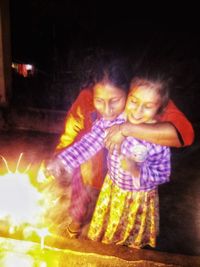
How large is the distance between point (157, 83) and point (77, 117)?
1.18 m

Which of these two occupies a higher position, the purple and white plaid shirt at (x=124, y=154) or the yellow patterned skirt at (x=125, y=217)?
the purple and white plaid shirt at (x=124, y=154)

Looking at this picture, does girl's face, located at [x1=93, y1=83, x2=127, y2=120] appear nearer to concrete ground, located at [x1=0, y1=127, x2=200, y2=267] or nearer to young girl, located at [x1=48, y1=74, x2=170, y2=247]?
young girl, located at [x1=48, y1=74, x2=170, y2=247]

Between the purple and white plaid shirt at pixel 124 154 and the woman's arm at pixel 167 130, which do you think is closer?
the woman's arm at pixel 167 130

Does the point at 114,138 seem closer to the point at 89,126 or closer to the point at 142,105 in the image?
the point at 89,126

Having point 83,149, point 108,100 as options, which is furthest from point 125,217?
point 108,100

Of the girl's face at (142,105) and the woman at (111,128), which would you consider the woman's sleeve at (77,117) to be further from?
the girl's face at (142,105)

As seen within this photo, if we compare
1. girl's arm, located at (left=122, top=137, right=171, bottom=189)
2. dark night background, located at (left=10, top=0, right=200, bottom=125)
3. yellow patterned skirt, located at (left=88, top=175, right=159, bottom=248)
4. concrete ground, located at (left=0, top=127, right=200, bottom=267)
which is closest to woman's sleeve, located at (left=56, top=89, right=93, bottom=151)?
girl's arm, located at (left=122, top=137, right=171, bottom=189)

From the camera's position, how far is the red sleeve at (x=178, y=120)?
3830 millimetres

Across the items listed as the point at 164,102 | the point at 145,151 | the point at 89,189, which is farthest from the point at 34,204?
the point at 164,102

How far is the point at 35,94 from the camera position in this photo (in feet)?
26.7

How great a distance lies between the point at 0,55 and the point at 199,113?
14.1ft

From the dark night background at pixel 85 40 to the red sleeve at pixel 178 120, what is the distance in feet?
1.79

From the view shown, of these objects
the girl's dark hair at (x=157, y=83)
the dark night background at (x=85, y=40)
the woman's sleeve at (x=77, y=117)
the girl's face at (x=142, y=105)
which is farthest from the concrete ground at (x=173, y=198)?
the girl's dark hair at (x=157, y=83)

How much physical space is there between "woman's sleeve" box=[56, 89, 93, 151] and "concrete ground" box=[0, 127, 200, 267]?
1704 mm
